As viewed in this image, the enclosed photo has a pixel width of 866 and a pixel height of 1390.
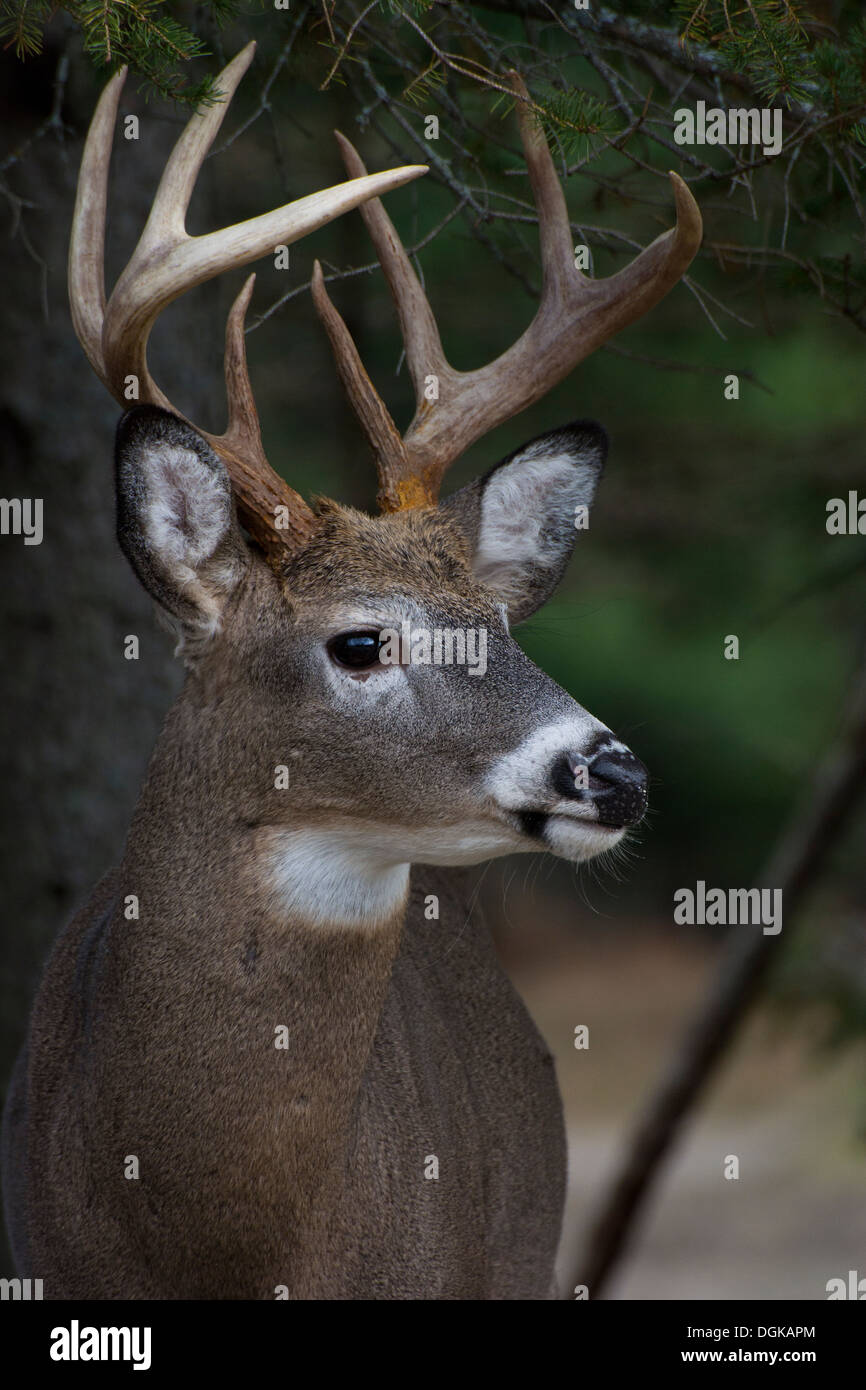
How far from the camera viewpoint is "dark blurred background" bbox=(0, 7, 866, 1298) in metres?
6.09

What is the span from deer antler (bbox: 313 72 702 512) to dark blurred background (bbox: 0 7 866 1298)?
296 mm

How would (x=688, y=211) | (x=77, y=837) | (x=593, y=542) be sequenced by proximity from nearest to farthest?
(x=688, y=211) < (x=77, y=837) < (x=593, y=542)

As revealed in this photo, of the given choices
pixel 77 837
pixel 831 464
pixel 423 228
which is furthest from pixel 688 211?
pixel 423 228

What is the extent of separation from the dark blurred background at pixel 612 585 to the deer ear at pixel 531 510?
0.17 m

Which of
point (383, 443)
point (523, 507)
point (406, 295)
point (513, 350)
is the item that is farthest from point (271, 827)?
point (406, 295)

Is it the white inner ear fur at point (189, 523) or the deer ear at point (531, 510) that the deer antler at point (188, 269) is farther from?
the deer ear at point (531, 510)

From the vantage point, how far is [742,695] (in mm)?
17453

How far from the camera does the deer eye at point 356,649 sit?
3734 mm

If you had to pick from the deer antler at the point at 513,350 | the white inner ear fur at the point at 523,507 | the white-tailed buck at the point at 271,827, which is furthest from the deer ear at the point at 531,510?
the white-tailed buck at the point at 271,827

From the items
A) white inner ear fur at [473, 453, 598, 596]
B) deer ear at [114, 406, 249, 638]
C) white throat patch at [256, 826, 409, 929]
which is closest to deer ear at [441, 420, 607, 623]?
white inner ear fur at [473, 453, 598, 596]

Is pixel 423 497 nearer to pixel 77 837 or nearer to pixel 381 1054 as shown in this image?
pixel 381 1054

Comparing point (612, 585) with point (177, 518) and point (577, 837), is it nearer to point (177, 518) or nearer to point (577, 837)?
point (177, 518)

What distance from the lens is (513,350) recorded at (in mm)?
4488
